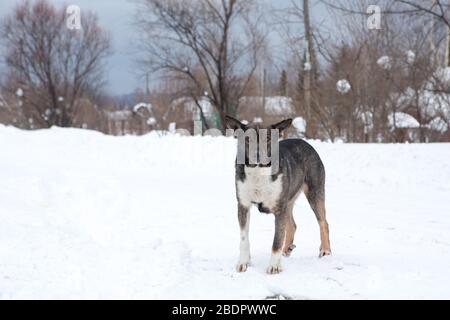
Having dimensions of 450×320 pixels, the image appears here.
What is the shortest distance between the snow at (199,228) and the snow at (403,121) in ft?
17.4

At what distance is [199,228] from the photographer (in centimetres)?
823

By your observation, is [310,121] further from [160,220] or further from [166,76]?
[160,220]

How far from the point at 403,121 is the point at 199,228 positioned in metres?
14.2

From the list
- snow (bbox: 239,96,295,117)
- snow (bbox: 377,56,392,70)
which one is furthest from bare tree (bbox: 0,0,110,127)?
snow (bbox: 377,56,392,70)

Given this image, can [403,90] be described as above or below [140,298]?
above

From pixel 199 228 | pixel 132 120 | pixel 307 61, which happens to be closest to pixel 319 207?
pixel 199 228

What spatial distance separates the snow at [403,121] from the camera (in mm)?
19953

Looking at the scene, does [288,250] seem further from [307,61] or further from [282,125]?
[307,61]

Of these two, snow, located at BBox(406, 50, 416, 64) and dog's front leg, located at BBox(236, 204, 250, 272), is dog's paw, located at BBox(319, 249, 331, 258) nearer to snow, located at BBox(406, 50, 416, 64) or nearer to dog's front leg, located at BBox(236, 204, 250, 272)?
dog's front leg, located at BBox(236, 204, 250, 272)

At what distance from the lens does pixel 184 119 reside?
39625 millimetres

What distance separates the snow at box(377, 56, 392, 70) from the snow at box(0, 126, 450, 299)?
17.7ft
